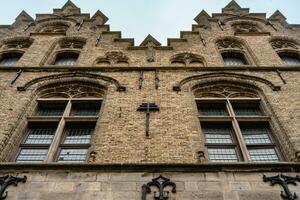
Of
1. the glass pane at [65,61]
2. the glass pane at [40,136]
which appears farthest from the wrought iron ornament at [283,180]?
the glass pane at [65,61]

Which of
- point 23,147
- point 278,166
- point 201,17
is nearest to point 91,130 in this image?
point 23,147

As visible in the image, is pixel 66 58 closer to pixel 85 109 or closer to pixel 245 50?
pixel 85 109

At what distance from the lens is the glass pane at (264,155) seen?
8.05 m

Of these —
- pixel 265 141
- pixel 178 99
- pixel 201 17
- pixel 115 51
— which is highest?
pixel 201 17

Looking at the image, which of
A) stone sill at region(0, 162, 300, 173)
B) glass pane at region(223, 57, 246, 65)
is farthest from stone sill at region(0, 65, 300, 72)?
stone sill at region(0, 162, 300, 173)

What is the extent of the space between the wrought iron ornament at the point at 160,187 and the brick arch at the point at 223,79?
4.17 metres

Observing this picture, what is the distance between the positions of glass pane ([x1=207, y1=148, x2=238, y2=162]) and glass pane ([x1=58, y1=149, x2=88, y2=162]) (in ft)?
8.50

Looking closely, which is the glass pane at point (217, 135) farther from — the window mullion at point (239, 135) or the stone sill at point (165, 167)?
the stone sill at point (165, 167)

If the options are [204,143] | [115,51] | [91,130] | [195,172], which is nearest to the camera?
[195,172]

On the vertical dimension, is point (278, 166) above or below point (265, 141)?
below

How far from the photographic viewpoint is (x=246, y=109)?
33.1 feet

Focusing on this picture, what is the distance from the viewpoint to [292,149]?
25.7ft

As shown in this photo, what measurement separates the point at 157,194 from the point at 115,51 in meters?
7.57

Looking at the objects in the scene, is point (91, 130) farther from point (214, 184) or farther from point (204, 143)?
point (214, 184)
